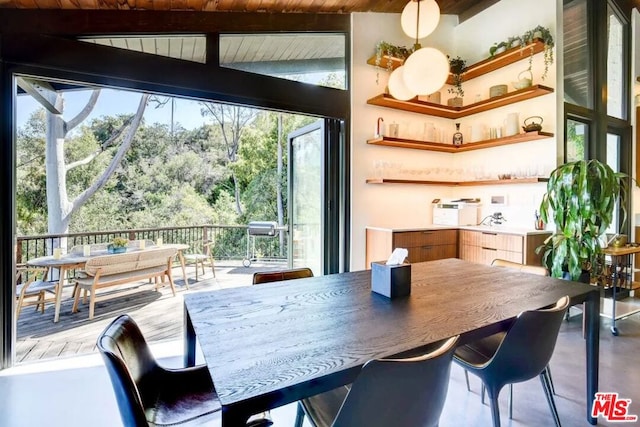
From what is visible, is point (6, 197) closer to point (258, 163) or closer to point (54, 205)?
point (54, 205)

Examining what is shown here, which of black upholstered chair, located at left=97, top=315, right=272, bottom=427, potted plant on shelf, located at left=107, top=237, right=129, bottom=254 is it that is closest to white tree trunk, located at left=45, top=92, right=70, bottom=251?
potted plant on shelf, located at left=107, top=237, right=129, bottom=254

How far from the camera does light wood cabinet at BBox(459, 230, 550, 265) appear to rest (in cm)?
326

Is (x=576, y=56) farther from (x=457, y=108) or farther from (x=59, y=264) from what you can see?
(x=59, y=264)

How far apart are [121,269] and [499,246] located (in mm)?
4171

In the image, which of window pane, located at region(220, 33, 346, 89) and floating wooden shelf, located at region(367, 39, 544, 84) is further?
floating wooden shelf, located at region(367, 39, 544, 84)

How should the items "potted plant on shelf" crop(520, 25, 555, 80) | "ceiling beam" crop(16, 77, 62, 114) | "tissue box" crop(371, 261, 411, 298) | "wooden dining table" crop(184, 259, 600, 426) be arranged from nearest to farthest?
"wooden dining table" crop(184, 259, 600, 426)
"tissue box" crop(371, 261, 411, 298)
"ceiling beam" crop(16, 77, 62, 114)
"potted plant on shelf" crop(520, 25, 555, 80)

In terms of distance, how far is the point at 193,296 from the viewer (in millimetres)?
1558

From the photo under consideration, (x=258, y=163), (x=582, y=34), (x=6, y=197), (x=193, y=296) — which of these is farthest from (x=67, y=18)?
(x=258, y=163)

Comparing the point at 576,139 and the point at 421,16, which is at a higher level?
the point at 421,16

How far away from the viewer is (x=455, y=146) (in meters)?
4.27

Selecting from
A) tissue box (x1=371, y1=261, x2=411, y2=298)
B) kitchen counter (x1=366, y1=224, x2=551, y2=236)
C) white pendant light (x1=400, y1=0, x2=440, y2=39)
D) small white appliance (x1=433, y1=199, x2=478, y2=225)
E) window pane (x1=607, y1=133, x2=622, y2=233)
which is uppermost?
white pendant light (x1=400, y1=0, x2=440, y2=39)

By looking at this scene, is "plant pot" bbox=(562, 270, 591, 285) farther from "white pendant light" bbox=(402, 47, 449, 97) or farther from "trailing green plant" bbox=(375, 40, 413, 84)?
"trailing green plant" bbox=(375, 40, 413, 84)

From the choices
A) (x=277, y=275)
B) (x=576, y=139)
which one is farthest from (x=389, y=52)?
(x=277, y=275)

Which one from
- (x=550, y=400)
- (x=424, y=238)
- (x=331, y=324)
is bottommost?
(x=550, y=400)
